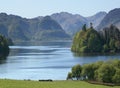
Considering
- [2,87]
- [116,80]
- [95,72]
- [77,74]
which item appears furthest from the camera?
[77,74]

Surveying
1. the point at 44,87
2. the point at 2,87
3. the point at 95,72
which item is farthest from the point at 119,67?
the point at 2,87

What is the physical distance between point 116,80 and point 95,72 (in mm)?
10758

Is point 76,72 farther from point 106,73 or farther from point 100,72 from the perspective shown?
point 106,73

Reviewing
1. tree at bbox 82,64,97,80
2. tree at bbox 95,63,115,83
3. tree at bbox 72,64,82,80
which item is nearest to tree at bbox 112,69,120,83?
tree at bbox 95,63,115,83

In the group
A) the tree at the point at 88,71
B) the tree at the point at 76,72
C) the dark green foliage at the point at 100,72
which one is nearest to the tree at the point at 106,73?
the dark green foliage at the point at 100,72

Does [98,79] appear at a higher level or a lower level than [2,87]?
lower

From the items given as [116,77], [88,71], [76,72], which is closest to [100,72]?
[116,77]

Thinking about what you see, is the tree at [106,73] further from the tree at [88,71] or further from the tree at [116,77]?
the tree at [88,71]

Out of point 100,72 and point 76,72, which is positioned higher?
point 100,72

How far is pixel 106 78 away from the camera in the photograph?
89438mm

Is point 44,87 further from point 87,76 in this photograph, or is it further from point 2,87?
point 87,76

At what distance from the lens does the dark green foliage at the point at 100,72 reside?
89.1 m

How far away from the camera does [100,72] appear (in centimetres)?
9175

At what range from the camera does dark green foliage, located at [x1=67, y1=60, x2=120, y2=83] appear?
89.1 meters
